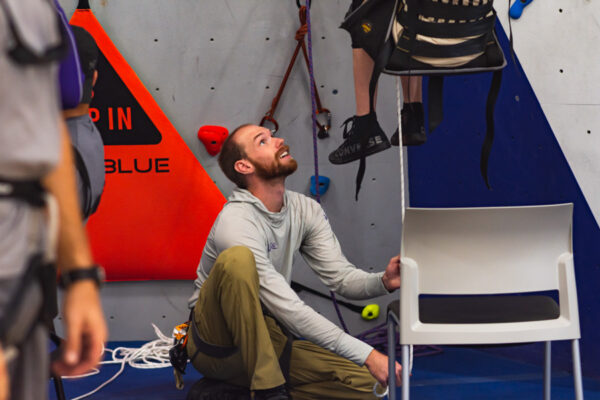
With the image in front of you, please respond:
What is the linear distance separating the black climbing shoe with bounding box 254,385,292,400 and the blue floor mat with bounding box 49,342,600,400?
581 mm

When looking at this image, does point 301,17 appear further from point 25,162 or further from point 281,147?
point 25,162

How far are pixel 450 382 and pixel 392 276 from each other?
0.74 meters

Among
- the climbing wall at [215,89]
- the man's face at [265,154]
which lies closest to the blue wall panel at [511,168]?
the climbing wall at [215,89]

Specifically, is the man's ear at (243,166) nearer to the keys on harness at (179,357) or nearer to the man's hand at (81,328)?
the keys on harness at (179,357)

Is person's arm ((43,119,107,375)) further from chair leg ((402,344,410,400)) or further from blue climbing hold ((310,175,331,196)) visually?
blue climbing hold ((310,175,331,196))

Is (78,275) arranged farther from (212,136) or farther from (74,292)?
(212,136)

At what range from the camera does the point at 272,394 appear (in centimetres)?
218

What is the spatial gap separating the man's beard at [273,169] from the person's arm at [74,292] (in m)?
1.74

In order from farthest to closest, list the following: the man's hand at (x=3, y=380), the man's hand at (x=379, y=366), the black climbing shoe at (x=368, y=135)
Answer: the black climbing shoe at (x=368, y=135) < the man's hand at (x=379, y=366) < the man's hand at (x=3, y=380)

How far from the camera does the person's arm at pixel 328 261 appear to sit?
2.53 metres

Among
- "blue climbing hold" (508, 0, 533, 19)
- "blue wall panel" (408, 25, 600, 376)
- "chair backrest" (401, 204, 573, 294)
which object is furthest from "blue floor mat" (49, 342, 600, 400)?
"blue climbing hold" (508, 0, 533, 19)

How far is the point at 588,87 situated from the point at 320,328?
1.40 meters

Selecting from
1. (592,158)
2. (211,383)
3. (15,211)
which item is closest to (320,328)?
(211,383)

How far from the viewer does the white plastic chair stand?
1688 millimetres
